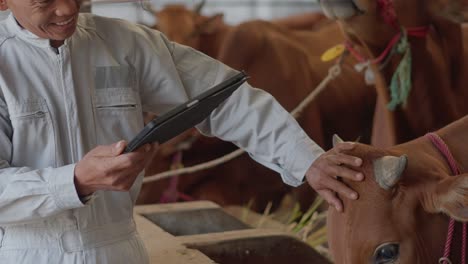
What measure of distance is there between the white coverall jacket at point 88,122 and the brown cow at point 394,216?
178mm

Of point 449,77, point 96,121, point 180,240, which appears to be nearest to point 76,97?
point 96,121

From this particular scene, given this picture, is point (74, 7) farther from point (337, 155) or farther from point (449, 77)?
point (449, 77)

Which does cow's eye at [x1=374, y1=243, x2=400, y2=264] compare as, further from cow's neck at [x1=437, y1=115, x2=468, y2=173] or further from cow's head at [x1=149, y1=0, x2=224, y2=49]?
cow's head at [x1=149, y1=0, x2=224, y2=49]

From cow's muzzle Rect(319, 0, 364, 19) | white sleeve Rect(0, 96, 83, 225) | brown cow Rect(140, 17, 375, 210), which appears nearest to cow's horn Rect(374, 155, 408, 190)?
white sleeve Rect(0, 96, 83, 225)

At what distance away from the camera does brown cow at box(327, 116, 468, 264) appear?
8.09ft

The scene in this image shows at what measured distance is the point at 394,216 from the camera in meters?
2.50

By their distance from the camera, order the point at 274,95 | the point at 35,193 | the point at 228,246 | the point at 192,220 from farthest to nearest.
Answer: the point at 274,95, the point at 192,220, the point at 228,246, the point at 35,193

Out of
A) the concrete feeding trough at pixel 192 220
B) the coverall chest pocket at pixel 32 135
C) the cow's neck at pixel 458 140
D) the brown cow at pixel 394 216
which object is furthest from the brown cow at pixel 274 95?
the coverall chest pocket at pixel 32 135

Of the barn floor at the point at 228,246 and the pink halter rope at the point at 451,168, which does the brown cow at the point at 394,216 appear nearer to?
the pink halter rope at the point at 451,168

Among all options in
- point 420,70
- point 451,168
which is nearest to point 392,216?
point 451,168

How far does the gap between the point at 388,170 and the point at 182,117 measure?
0.63 m

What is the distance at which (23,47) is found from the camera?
97.3 inches

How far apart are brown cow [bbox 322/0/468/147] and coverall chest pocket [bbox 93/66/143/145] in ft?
7.04

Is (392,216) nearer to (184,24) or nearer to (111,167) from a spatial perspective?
(111,167)
